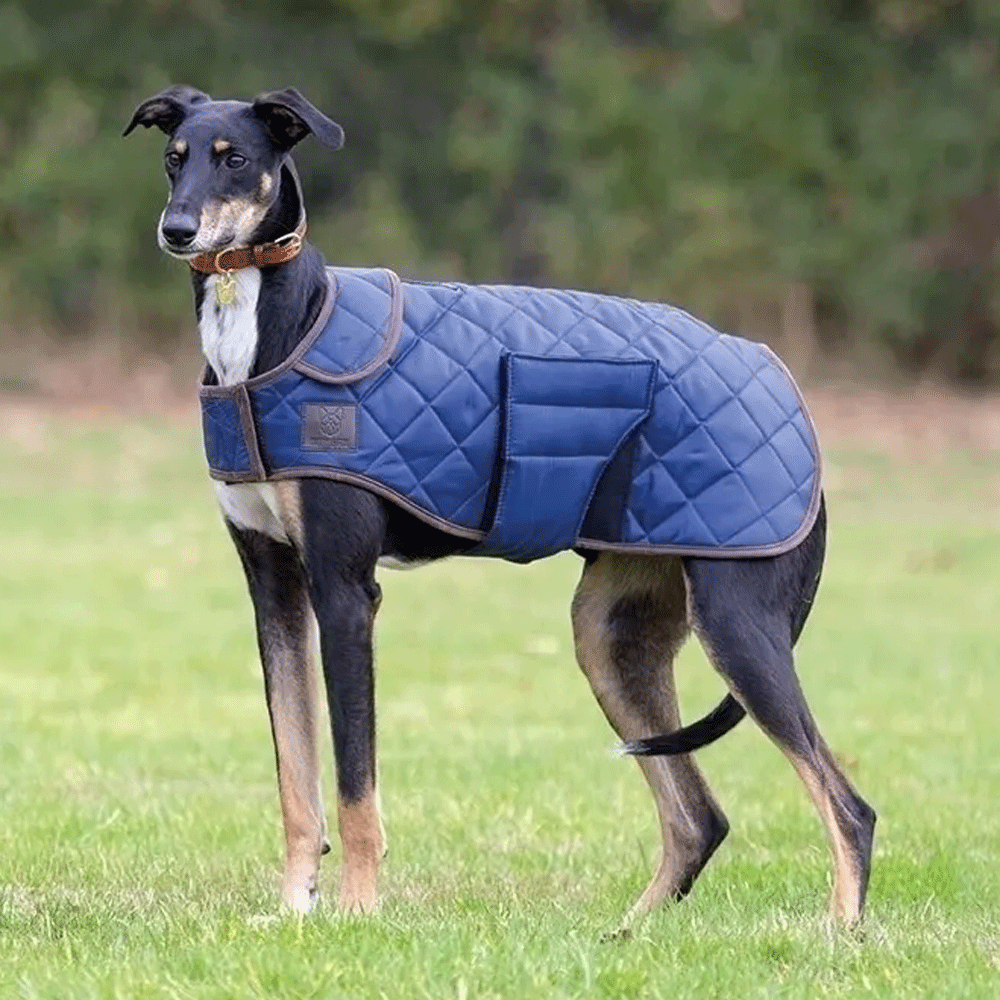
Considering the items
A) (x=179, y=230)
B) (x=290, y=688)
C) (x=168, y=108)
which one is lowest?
(x=290, y=688)

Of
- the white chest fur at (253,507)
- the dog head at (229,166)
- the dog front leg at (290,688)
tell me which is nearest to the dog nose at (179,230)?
the dog head at (229,166)

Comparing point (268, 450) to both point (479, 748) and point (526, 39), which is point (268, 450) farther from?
point (526, 39)

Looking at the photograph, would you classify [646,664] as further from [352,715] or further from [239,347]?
[239,347]

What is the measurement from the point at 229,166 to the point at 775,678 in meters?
1.95

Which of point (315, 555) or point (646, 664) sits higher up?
point (315, 555)

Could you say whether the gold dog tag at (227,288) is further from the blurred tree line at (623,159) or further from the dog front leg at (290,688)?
the blurred tree line at (623,159)

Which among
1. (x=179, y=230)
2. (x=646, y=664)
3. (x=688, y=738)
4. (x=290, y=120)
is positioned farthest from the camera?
(x=646, y=664)

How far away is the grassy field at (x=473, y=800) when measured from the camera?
4859 mm

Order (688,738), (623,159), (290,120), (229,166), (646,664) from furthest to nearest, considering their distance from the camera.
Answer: (623,159), (646,664), (688,738), (290,120), (229,166)

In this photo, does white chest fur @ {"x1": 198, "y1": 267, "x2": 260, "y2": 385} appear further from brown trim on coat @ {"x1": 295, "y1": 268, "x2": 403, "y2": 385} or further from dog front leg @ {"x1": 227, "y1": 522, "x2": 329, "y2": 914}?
dog front leg @ {"x1": 227, "y1": 522, "x2": 329, "y2": 914}

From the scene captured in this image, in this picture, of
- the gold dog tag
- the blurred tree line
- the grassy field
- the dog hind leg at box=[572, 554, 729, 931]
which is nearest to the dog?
the gold dog tag

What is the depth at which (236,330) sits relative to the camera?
5.81 metres

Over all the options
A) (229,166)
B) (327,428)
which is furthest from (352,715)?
(229,166)

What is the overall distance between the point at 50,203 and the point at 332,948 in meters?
23.1
